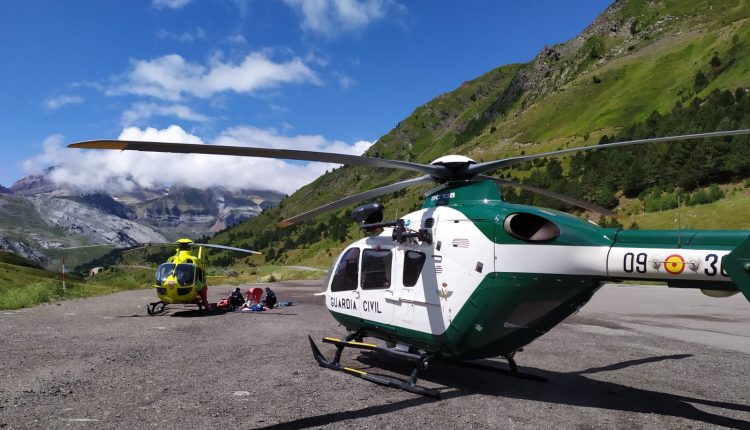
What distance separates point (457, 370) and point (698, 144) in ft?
197

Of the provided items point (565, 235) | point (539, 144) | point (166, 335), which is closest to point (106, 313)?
point (166, 335)

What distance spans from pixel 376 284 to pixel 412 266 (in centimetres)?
124

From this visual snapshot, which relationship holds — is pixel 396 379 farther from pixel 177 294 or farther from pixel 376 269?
pixel 177 294

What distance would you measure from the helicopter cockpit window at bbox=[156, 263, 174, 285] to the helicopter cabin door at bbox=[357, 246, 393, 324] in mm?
12866

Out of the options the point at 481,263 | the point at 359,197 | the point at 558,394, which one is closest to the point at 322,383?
the point at 359,197

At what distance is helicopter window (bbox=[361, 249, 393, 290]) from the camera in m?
10.5

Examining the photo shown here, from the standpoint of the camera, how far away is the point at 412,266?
9.95m

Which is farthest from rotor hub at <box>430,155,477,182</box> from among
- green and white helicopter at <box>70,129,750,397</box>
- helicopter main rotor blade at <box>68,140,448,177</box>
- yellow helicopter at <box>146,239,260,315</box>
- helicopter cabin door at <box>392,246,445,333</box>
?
yellow helicopter at <box>146,239,260,315</box>

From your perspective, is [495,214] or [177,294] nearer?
[495,214]

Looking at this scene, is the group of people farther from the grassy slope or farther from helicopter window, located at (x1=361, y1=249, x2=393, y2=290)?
the grassy slope

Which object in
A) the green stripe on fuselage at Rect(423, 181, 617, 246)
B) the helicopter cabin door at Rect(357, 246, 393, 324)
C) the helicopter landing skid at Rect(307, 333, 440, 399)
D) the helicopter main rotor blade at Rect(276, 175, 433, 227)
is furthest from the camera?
the helicopter cabin door at Rect(357, 246, 393, 324)

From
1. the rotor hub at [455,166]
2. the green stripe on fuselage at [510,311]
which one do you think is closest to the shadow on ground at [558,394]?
the green stripe on fuselage at [510,311]

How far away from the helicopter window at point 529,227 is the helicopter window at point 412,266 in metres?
1.92

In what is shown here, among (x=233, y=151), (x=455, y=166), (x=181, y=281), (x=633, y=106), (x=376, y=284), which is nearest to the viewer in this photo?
(x=233, y=151)
